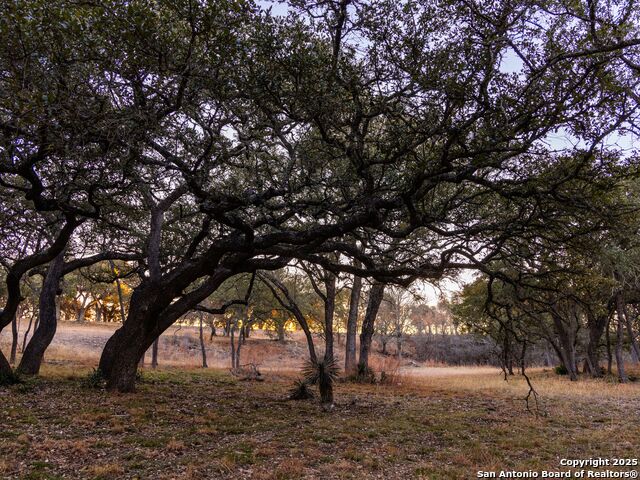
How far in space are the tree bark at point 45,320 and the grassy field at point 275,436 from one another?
197 cm

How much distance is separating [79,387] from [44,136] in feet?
24.0

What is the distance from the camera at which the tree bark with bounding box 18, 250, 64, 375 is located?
1283cm

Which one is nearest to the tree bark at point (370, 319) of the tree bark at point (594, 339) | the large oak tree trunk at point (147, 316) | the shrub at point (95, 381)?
the large oak tree trunk at point (147, 316)

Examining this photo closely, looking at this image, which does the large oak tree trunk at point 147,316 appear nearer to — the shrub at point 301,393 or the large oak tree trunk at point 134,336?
the large oak tree trunk at point 134,336

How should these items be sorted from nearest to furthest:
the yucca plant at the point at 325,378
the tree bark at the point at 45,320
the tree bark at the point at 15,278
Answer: the yucca plant at the point at 325,378
the tree bark at the point at 15,278
the tree bark at the point at 45,320

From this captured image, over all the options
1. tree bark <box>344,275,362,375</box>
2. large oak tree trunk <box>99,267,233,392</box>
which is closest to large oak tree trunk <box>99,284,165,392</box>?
large oak tree trunk <box>99,267,233,392</box>

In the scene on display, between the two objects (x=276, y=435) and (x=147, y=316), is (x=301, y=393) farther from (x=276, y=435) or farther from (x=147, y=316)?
(x=147, y=316)

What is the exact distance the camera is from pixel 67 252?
46.1 feet

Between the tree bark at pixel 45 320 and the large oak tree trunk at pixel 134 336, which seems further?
the tree bark at pixel 45 320

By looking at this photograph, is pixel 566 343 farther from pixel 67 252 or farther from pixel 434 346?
pixel 434 346

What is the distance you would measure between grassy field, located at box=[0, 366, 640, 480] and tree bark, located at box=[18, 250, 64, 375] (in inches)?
77.5

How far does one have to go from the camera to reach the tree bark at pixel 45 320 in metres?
12.8

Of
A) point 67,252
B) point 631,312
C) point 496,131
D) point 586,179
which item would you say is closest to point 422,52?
point 496,131

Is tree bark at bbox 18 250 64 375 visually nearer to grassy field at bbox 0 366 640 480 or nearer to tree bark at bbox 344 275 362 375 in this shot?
grassy field at bbox 0 366 640 480
